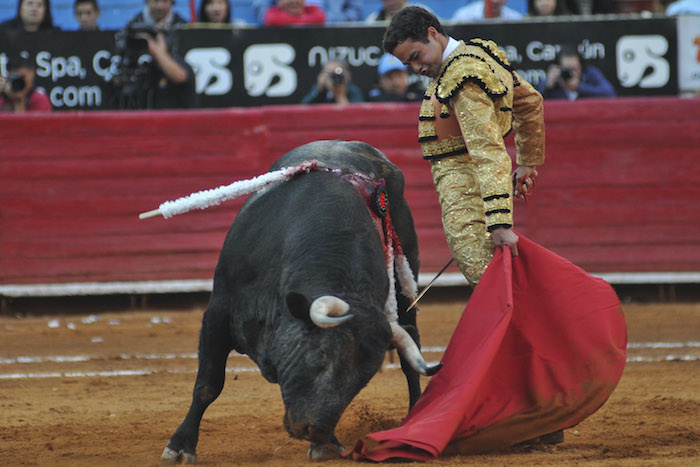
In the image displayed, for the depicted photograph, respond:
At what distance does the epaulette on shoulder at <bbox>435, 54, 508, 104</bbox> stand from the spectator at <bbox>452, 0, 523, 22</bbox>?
14.7 ft

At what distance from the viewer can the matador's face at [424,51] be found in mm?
3531

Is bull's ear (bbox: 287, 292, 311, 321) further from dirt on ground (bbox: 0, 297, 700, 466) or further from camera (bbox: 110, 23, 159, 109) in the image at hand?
camera (bbox: 110, 23, 159, 109)

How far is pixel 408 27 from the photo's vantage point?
350 centimetres

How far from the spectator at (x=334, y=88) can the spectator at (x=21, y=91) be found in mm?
1944

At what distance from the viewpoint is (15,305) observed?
7680 millimetres

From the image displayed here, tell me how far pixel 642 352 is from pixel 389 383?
1.55 meters

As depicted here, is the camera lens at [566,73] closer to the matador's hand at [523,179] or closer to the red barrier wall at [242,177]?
the red barrier wall at [242,177]

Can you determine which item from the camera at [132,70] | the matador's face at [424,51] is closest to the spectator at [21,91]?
the camera at [132,70]

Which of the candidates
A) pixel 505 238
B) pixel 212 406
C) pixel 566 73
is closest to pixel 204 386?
pixel 212 406

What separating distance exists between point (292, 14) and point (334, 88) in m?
0.78

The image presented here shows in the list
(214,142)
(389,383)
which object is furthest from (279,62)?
(389,383)

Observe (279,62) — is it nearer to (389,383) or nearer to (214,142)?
(214,142)

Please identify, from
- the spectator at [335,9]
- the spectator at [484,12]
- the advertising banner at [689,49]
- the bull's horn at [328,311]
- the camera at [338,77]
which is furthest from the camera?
the spectator at [335,9]

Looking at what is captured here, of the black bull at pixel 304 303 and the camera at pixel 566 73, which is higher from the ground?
the camera at pixel 566 73
